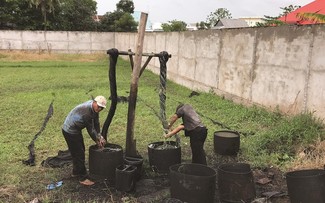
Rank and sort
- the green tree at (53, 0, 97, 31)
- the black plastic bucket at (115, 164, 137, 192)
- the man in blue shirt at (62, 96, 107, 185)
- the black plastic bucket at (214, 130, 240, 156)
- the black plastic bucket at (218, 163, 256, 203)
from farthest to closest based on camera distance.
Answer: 1. the green tree at (53, 0, 97, 31)
2. the black plastic bucket at (214, 130, 240, 156)
3. the man in blue shirt at (62, 96, 107, 185)
4. the black plastic bucket at (115, 164, 137, 192)
5. the black plastic bucket at (218, 163, 256, 203)

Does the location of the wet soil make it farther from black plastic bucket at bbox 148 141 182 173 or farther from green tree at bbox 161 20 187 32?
green tree at bbox 161 20 187 32

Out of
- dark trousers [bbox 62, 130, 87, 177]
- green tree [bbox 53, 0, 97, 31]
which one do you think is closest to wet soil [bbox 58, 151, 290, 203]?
dark trousers [bbox 62, 130, 87, 177]

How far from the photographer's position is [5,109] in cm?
1121

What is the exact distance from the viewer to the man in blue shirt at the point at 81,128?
239 inches

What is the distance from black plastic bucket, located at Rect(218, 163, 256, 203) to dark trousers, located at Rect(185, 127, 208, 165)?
3.37ft

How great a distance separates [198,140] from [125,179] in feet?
5.07

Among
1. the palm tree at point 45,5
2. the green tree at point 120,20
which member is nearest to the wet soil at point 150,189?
the palm tree at point 45,5

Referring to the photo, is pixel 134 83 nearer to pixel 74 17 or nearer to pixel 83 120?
pixel 83 120

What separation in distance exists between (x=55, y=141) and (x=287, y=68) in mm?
6060

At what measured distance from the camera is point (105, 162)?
231 inches

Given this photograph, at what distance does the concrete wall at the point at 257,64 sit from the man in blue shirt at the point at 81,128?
16.2 feet

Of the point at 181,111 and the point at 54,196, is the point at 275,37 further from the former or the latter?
the point at 54,196

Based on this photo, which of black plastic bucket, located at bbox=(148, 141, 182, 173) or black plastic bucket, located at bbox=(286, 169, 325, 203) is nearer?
black plastic bucket, located at bbox=(286, 169, 325, 203)

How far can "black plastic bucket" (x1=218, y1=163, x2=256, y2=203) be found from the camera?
517 cm
